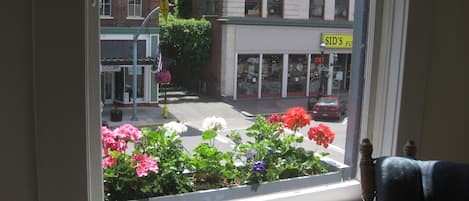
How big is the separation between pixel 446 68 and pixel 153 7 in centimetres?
122

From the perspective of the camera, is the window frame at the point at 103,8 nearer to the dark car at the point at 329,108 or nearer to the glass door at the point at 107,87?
the glass door at the point at 107,87

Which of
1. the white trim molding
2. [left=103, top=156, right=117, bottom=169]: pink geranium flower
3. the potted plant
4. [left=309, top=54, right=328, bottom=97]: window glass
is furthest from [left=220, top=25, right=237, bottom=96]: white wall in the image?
the white trim molding

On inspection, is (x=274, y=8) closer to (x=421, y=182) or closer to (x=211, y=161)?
(x=211, y=161)

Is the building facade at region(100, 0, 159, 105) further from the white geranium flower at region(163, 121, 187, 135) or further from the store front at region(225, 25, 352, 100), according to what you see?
the store front at region(225, 25, 352, 100)

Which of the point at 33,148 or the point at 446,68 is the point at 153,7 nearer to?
the point at 33,148

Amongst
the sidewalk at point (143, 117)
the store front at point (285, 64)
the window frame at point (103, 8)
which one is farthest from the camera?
the store front at point (285, 64)

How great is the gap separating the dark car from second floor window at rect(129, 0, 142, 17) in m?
0.83

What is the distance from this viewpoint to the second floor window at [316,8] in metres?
1.75

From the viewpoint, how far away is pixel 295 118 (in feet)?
6.00

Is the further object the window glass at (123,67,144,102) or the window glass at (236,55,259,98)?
the window glass at (236,55,259,98)

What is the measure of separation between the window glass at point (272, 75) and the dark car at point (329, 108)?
19cm

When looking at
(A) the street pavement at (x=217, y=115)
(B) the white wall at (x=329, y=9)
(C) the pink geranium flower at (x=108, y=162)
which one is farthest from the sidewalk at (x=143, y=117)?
(B) the white wall at (x=329, y=9)

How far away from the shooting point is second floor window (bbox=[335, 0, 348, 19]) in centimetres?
183

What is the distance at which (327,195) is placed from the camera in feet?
5.97
